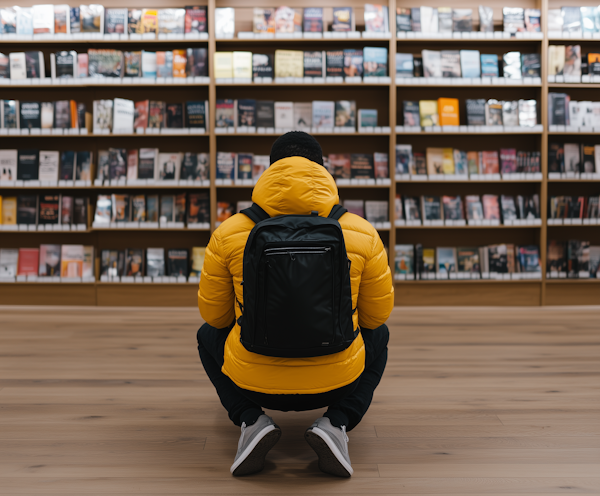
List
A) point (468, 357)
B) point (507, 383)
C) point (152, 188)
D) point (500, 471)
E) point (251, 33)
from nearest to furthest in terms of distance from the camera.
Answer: point (500, 471) → point (507, 383) → point (468, 357) → point (251, 33) → point (152, 188)

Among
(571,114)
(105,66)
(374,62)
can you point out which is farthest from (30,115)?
(571,114)

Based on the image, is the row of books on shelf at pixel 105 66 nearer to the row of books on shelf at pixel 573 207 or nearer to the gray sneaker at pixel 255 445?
the row of books on shelf at pixel 573 207

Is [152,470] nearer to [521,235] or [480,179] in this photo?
[480,179]

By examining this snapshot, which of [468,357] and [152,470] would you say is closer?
[152,470]

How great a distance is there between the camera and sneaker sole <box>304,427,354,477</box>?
4.50 feet

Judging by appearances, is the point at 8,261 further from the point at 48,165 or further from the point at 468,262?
the point at 468,262

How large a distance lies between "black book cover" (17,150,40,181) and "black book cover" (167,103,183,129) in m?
1.15

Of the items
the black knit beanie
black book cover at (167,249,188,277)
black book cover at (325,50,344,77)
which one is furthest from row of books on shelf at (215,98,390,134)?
the black knit beanie

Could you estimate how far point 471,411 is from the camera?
1.96 metres

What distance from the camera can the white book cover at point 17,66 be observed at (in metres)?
4.02

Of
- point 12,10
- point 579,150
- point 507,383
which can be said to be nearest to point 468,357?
point 507,383

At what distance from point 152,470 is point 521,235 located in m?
3.74

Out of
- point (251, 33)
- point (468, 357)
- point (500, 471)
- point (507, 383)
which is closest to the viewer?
point (500, 471)

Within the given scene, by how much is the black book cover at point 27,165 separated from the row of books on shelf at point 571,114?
415 centimetres
